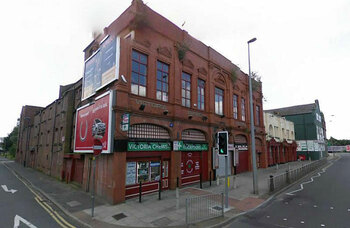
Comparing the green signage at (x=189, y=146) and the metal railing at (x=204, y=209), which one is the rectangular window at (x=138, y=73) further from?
the metal railing at (x=204, y=209)

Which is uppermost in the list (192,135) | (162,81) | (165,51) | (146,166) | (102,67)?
(165,51)

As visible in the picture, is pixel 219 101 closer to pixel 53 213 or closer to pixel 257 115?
pixel 257 115

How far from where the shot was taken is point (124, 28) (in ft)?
41.3

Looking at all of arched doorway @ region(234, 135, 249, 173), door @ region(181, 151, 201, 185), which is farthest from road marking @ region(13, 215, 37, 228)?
arched doorway @ region(234, 135, 249, 173)

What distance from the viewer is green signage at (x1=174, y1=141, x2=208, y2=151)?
1370 centimetres

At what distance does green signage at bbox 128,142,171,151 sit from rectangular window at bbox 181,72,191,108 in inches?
159

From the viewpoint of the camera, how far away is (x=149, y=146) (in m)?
12.2

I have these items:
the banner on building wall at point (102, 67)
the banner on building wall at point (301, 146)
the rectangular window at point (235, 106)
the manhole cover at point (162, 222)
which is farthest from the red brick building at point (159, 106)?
the banner on building wall at point (301, 146)

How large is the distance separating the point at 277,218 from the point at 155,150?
7.57 meters

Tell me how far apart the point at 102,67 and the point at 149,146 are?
6.29m

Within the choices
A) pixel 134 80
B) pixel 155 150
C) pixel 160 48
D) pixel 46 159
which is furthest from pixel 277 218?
pixel 46 159

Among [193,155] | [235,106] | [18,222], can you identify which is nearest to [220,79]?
[235,106]

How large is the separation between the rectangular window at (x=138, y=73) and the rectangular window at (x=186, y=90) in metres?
3.94

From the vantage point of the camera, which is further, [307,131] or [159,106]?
[307,131]
